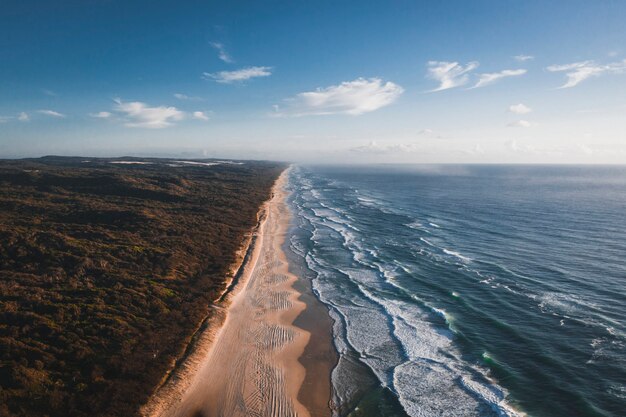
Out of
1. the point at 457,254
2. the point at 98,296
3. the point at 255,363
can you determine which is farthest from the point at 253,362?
the point at 457,254

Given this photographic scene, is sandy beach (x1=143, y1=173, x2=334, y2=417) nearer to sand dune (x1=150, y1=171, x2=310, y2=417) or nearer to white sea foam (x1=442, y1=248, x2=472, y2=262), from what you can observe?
sand dune (x1=150, y1=171, x2=310, y2=417)

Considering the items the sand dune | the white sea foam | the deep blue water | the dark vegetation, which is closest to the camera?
the dark vegetation

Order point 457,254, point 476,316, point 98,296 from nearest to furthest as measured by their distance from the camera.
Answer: point 476,316 < point 98,296 < point 457,254

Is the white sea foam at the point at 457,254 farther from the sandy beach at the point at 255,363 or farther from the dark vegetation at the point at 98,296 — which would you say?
the dark vegetation at the point at 98,296

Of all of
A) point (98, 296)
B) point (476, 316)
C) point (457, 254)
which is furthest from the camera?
point (457, 254)

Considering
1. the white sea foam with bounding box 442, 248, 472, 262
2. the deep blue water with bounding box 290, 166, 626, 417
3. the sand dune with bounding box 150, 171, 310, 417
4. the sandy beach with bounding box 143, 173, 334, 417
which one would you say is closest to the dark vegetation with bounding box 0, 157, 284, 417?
the sandy beach with bounding box 143, 173, 334, 417

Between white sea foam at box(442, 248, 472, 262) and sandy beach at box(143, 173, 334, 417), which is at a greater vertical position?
white sea foam at box(442, 248, 472, 262)

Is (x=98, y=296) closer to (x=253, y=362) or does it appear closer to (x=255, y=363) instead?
(x=253, y=362)
